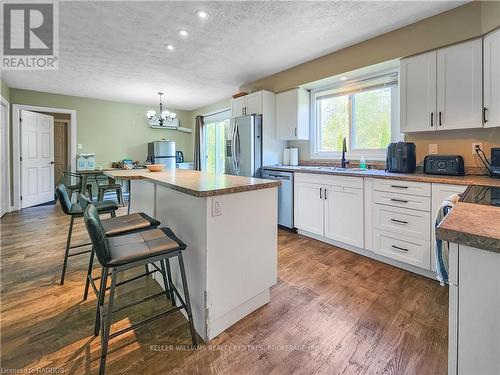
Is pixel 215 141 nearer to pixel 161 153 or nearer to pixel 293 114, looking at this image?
pixel 161 153

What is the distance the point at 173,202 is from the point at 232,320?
92 cm

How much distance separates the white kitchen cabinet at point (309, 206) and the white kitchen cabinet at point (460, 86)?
143 cm

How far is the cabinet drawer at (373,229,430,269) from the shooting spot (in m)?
2.30

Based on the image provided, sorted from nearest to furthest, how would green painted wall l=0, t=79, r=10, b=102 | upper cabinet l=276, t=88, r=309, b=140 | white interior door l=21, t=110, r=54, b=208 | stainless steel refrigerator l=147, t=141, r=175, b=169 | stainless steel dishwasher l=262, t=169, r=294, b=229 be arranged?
stainless steel dishwasher l=262, t=169, r=294, b=229 < upper cabinet l=276, t=88, r=309, b=140 < green painted wall l=0, t=79, r=10, b=102 < white interior door l=21, t=110, r=54, b=208 < stainless steel refrigerator l=147, t=141, r=175, b=169

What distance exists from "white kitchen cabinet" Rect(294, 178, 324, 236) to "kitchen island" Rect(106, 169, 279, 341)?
1436 mm

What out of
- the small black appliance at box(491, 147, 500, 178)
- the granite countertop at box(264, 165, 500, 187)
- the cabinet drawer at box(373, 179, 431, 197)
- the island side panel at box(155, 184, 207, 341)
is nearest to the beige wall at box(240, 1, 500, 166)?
the small black appliance at box(491, 147, 500, 178)

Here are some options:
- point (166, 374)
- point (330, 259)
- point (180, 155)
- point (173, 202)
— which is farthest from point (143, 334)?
point (180, 155)

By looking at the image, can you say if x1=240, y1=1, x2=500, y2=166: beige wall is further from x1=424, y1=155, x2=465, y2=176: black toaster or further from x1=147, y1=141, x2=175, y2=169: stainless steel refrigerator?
x1=147, y1=141, x2=175, y2=169: stainless steel refrigerator

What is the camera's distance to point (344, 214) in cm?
294

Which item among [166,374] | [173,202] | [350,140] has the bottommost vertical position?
[166,374]

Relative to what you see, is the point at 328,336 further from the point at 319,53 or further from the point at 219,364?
the point at 319,53

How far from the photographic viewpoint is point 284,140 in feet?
14.2

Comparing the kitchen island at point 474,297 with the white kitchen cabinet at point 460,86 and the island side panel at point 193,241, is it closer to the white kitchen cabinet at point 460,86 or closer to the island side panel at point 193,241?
Answer: the island side panel at point 193,241

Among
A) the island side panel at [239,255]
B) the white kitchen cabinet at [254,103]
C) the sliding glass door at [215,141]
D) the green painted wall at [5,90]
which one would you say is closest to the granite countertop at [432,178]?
the island side panel at [239,255]
